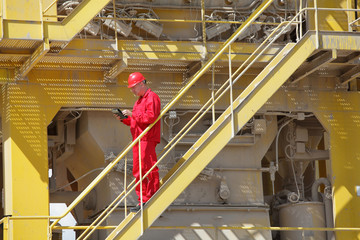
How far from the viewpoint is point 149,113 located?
40.7ft

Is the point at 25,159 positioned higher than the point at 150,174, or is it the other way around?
the point at 25,159

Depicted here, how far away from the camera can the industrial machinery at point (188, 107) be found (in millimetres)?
13562

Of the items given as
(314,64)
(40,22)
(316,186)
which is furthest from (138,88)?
(316,186)

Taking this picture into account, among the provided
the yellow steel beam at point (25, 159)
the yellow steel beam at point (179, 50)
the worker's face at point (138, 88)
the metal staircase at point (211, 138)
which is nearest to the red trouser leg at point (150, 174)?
the metal staircase at point (211, 138)

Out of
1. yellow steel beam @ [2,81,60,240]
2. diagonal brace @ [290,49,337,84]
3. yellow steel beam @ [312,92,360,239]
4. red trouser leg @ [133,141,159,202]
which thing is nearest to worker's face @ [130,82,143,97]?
red trouser leg @ [133,141,159,202]

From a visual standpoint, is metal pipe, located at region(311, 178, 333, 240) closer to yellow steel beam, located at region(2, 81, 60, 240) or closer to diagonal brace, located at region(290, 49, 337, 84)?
diagonal brace, located at region(290, 49, 337, 84)

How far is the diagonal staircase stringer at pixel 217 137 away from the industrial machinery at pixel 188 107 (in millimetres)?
47

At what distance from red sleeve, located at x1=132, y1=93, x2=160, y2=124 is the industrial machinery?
0.91m

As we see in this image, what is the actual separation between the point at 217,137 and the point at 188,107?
234 cm

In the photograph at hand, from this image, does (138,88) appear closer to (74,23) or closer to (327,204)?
(74,23)

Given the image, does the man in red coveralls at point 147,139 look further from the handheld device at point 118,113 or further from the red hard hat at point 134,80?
the red hard hat at point 134,80

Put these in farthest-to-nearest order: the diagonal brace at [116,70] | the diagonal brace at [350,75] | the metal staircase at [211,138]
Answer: the diagonal brace at [350,75]
the diagonal brace at [116,70]
the metal staircase at [211,138]

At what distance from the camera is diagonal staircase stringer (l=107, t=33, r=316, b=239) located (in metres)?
12.2

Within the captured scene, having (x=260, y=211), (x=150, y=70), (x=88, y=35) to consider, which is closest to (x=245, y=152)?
(x=260, y=211)
